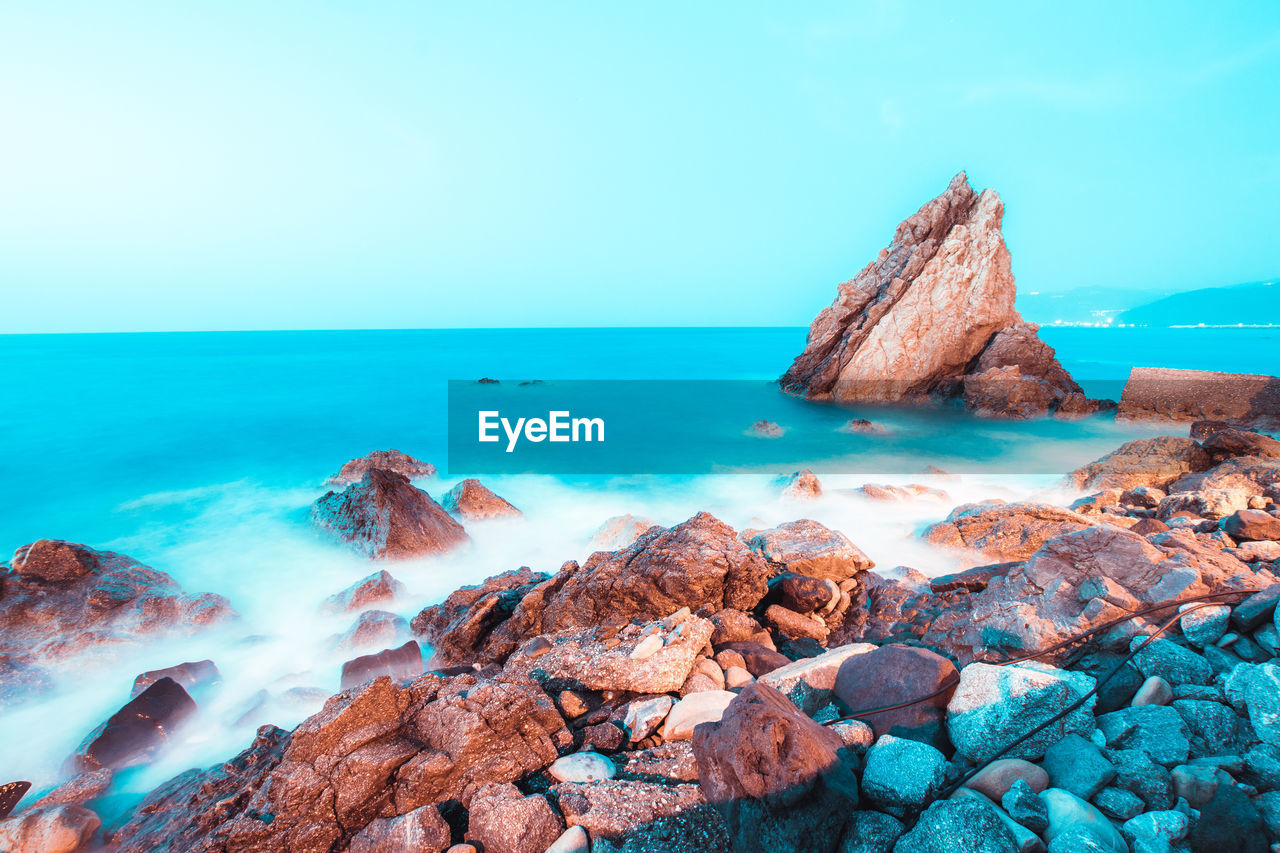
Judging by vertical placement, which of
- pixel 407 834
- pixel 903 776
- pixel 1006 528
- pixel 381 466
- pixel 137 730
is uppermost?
pixel 903 776

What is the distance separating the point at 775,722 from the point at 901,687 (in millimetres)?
1293

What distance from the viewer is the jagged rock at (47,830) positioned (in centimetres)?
432

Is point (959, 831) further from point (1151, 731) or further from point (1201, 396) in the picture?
point (1201, 396)

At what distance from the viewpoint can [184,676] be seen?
22.2 feet

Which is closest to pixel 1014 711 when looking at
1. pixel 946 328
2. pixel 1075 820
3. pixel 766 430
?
pixel 1075 820

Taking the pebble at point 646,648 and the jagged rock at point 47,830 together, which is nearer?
the jagged rock at point 47,830

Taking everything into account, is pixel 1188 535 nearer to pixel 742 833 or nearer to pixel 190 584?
pixel 742 833

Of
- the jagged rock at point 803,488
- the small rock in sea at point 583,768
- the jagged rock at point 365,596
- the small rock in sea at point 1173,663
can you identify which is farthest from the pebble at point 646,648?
the jagged rock at point 803,488

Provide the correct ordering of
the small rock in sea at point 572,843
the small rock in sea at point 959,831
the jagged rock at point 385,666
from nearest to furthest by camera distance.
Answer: the small rock in sea at point 959,831 < the small rock in sea at point 572,843 < the jagged rock at point 385,666

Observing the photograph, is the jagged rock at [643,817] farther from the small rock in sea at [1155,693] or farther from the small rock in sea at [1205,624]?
the small rock in sea at [1205,624]

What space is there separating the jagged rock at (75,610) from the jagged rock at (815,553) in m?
8.07

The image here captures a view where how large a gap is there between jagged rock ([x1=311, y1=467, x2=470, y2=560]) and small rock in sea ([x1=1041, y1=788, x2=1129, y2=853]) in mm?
9336

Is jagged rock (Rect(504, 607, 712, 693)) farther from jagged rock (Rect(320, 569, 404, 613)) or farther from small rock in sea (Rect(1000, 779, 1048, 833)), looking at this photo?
jagged rock (Rect(320, 569, 404, 613))

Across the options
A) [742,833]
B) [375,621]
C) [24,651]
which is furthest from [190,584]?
[742,833]
